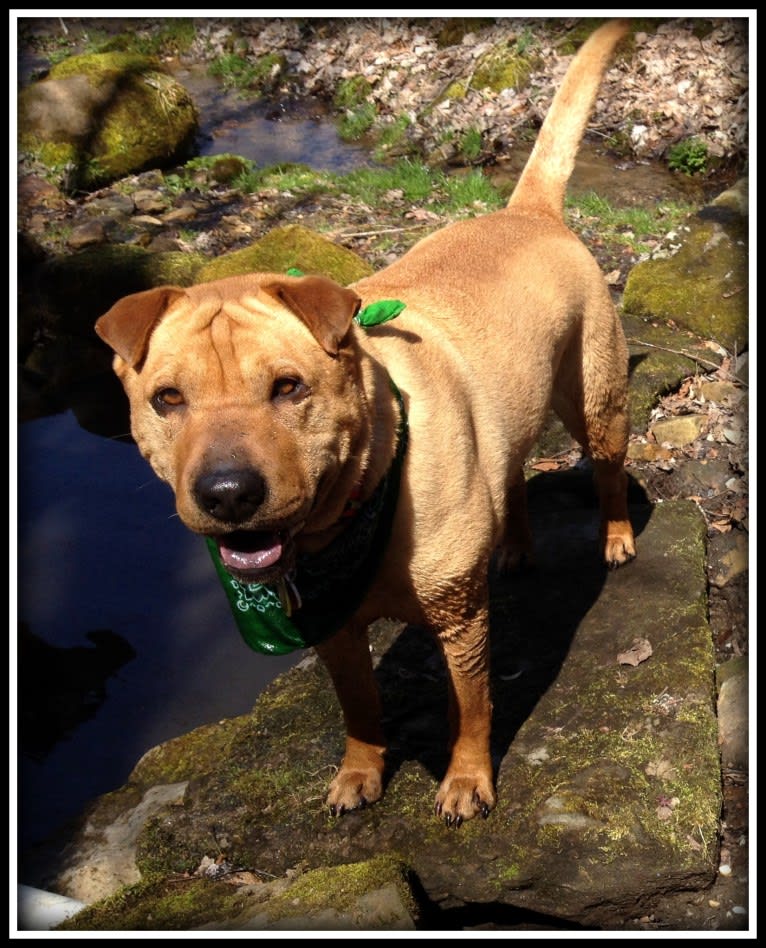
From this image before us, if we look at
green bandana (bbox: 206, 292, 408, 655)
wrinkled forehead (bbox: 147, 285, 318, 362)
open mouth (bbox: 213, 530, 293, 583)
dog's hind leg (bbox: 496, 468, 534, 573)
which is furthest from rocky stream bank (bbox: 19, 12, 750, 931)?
wrinkled forehead (bbox: 147, 285, 318, 362)

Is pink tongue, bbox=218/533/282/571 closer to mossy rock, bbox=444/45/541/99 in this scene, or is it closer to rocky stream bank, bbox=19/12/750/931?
rocky stream bank, bbox=19/12/750/931

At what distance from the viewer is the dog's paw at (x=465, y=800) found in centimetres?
360

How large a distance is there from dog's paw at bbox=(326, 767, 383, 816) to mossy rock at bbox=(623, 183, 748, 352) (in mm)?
4186

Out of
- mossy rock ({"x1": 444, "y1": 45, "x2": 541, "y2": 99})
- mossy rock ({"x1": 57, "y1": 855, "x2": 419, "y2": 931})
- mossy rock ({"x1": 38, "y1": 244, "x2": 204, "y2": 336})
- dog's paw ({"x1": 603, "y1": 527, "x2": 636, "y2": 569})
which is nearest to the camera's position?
mossy rock ({"x1": 57, "y1": 855, "x2": 419, "y2": 931})

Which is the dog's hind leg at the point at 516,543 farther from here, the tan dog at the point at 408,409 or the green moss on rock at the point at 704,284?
the green moss on rock at the point at 704,284

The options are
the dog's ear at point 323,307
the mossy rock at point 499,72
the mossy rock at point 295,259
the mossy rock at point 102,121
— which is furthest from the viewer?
the mossy rock at point 102,121

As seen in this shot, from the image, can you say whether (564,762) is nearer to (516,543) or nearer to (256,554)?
(516,543)

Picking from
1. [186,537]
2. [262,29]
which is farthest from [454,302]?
[262,29]

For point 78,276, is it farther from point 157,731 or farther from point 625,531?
point 625,531

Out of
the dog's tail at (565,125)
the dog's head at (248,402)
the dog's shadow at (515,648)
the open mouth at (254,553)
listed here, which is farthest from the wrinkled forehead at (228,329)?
the dog's tail at (565,125)

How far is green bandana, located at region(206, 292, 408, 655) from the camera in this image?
10.3ft

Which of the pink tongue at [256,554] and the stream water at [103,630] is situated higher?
the pink tongue at [256,554]

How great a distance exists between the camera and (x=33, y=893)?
3568 mm

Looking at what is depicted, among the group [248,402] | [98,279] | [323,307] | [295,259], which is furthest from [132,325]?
[98,279]
